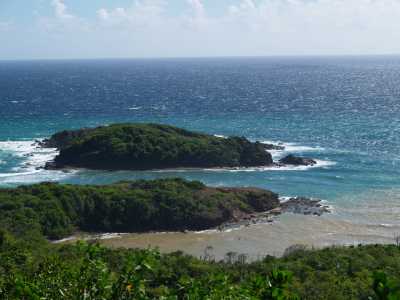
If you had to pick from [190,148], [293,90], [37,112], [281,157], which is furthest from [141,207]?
[293,90]

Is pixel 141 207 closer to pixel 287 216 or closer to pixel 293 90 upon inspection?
pixel 287 216

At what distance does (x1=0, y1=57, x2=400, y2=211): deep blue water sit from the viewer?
60438 mm

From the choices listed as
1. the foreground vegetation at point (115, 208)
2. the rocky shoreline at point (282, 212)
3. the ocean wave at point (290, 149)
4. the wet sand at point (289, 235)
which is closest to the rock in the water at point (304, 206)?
the rocky shoreline at point (282, 212)

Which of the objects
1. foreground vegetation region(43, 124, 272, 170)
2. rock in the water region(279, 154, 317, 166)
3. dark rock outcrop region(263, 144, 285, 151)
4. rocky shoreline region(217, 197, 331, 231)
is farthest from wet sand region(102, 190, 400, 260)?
dark rock outcrop region(263, 144, 285, 151)

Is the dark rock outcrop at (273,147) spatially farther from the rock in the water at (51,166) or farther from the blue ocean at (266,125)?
the rock in the water at (51,166)

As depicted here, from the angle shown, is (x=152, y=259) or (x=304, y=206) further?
(x=304, y=206)

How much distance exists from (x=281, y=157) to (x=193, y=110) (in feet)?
144

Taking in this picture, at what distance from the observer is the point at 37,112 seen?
361ft

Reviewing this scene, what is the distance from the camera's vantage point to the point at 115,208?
47031 mm

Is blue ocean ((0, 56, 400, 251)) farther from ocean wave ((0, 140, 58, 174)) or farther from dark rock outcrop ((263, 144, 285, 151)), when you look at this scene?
dark rock outcrop ((263, 144, 285, 151))

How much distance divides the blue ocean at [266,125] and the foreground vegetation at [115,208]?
30.7 ft

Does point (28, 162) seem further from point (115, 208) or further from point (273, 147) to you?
point (273, 147)

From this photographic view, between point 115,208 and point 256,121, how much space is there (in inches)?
2112

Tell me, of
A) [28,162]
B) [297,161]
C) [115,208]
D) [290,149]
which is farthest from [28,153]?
[297,161]
